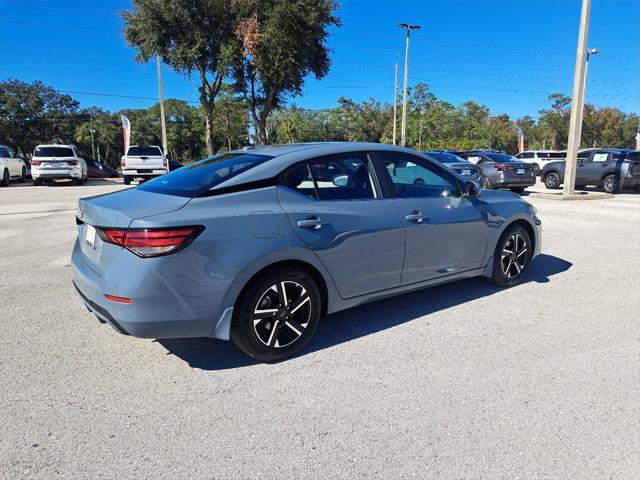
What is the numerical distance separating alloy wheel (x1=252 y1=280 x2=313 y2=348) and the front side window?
4.50ft

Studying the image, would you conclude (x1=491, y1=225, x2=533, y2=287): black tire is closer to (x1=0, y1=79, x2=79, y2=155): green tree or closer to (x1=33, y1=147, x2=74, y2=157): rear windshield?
(x1=33, y1=147, x2=74, y2=157): rear windshield

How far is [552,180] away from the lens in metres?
18.9

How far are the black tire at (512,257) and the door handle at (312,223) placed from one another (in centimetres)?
233

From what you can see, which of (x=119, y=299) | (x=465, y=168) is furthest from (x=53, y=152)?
(x=119, y=299)

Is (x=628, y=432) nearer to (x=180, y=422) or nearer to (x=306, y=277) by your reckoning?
(x=306, y=277)

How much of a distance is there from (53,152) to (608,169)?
2198cm

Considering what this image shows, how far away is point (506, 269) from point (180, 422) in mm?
3699

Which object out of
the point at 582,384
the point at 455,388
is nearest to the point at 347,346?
the point at 455,388

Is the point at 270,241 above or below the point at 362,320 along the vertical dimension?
above

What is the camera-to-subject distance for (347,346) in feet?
11.4

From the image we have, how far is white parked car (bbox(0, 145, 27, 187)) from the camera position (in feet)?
61.0

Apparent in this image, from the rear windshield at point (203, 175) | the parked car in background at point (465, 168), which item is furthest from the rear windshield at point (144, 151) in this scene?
the rear windshield at point (203, 175)

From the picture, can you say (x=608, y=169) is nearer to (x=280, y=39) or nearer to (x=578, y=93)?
(x=578, y=93)

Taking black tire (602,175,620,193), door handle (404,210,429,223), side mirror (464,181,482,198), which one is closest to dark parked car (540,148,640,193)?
black tire (602,175,620,193)
